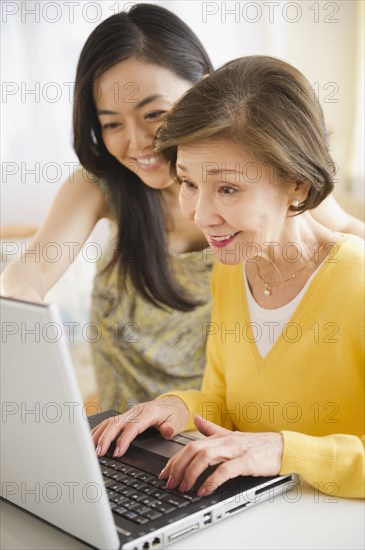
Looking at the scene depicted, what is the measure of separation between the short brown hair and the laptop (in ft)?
1.58

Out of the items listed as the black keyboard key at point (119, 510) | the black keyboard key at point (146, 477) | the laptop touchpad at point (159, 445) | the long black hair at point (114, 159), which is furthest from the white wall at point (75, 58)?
the black keyboard key at point (119, 510)

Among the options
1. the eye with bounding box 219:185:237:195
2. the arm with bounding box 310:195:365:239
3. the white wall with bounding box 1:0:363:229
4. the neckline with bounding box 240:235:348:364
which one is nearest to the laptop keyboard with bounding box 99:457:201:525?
the neckline with bounding box 240:235:348:364

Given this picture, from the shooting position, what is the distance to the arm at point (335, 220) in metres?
1.54

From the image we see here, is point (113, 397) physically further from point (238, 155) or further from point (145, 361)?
point (238, 155)

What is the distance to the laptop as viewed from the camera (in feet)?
2.60

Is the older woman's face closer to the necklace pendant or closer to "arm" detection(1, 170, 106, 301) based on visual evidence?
the necklace pendant

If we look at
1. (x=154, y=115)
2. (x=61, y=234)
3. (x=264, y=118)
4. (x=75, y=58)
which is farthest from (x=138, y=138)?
(x=75, y=58)

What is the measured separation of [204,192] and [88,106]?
0.62 m

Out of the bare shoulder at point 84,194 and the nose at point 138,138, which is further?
the bare shoulder at point 84,194

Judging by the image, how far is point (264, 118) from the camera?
3.88ft

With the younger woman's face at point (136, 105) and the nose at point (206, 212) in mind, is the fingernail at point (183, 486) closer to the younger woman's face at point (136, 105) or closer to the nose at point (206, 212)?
the nose at point (206, 212)

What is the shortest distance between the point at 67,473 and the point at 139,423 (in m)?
0.34

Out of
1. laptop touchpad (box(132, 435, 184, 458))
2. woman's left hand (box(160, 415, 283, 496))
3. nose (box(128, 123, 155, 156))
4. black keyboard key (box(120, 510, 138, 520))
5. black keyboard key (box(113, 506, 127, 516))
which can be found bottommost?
laptop touchpad (box(132, 435, 184, 458))

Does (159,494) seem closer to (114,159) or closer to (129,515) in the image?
(129,515)
